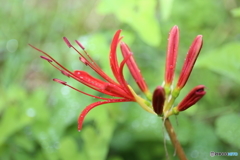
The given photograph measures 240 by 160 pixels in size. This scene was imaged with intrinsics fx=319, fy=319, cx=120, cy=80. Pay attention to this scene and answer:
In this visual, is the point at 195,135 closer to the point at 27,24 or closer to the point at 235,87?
the point at 235,87

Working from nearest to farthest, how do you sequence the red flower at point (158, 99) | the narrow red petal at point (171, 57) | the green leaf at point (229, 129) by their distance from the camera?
the red flower at point (158, 99), the narrow red petal at point (171, 57), the green leaf at point (229, 129)

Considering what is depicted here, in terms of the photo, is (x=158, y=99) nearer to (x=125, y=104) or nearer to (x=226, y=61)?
(x=226, y=61)

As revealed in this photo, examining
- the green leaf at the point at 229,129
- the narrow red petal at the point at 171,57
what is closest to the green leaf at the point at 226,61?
the green leaf at the point at 229,129

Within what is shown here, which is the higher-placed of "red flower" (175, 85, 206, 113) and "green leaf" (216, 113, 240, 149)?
"red flower" (175, 85, 206, 113)

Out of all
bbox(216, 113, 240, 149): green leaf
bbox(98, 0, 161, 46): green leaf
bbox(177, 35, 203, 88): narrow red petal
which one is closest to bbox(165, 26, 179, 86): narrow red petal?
bbox(177, 35, 203, 88): narrow red petal

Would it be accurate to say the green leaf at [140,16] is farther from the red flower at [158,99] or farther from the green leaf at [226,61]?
the red flower at [158,99]

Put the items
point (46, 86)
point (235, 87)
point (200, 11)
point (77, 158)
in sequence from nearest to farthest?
point (77, 158) → point (235, 87) → point (200, 11) → point (46, 86)

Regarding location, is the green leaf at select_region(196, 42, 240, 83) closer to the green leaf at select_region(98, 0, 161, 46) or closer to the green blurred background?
the green blurred background

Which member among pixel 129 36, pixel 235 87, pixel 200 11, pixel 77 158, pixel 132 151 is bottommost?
pixel 235 87

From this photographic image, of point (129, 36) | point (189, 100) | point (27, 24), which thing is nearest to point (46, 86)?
point (27, 24)
